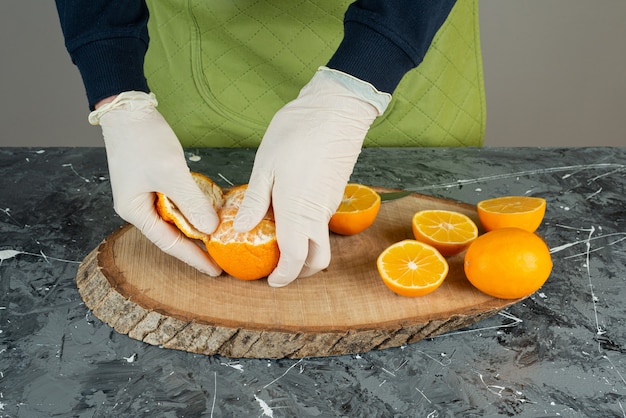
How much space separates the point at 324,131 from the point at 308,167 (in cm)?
6

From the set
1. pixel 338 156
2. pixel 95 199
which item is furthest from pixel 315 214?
pixel 95 199

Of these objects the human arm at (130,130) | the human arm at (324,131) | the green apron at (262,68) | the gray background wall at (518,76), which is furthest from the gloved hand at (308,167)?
the gray background wall at (518,76)

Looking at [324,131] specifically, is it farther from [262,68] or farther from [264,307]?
[262,68]

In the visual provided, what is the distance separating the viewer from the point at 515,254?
108 centimetres

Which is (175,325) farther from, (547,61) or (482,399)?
(547,61)

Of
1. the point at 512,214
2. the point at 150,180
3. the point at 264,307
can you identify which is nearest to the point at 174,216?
the point at 150,180

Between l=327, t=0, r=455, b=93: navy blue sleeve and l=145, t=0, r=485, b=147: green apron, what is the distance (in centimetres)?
48

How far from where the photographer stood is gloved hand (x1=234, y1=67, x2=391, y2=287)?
108 cm

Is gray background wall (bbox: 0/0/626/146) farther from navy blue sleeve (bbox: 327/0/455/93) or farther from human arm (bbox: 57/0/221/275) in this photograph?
navy blue sleeve (bbox: 327/0/455/93)

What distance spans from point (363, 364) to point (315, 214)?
0.23 m

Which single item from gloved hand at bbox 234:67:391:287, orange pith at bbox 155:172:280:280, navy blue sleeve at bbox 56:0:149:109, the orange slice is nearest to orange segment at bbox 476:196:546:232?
gloved hand at bbox 234:67:391:287

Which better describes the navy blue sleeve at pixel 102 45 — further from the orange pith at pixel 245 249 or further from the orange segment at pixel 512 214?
the orange segment at pixel 512 214

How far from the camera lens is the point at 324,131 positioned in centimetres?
110

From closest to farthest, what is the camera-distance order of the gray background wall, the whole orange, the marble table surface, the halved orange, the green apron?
the marble table surface < the whole orange < the halved orange < the green apron < the gray background wall
